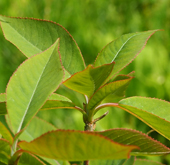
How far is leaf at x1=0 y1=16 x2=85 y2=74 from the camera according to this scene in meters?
0.41

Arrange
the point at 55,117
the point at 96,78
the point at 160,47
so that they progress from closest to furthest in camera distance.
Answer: the point at 96,78 < the point at 55,117 < the point at 160,47

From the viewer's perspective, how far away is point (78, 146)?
222mm

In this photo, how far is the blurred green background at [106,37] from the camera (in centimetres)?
175

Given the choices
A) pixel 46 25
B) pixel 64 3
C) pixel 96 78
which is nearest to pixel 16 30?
pixel 46 25

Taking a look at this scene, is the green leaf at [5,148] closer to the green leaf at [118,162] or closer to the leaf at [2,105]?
the leaf at [2,105]

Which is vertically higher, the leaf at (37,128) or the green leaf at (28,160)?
the leaf at (37,128)

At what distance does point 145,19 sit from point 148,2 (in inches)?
11.4

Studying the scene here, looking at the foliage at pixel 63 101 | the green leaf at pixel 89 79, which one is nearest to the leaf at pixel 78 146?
the foliage at pixel 63 101

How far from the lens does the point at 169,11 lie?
273 centimetres

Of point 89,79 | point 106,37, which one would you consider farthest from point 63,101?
point 106,37

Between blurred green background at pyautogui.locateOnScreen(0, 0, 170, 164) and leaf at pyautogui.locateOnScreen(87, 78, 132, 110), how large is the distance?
1.05 m

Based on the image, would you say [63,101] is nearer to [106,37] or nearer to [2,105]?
[2,105]

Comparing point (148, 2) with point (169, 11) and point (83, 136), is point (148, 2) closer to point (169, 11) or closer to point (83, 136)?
point (169, 11)

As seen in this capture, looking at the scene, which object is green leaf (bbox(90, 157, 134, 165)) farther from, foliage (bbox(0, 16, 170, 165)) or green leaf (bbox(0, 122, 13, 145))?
green leaf (bbox(0, 122, 13, 145))
